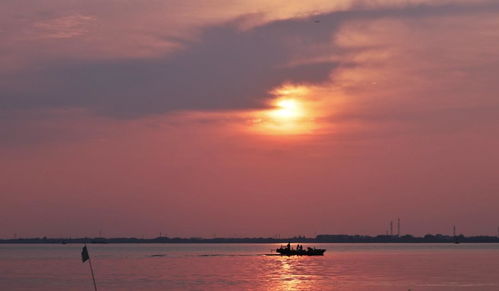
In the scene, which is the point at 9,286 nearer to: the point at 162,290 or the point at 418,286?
the point at 162,290

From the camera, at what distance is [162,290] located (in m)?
106

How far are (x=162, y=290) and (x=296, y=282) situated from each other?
1952cm

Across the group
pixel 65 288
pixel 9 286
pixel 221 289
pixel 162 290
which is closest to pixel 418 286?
pixel 221 289

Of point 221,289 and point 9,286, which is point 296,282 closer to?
point 221,289

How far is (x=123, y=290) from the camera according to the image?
108 m

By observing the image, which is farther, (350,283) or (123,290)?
(350,283)

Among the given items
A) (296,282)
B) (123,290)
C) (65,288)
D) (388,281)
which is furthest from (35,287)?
(388,281)

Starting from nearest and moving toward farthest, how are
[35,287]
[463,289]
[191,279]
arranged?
[463,289] < [35,287] < [191,279]

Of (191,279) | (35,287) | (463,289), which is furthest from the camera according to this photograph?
(191,279)

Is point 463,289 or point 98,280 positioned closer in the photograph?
point 463,289

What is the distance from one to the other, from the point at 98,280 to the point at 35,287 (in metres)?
16.0

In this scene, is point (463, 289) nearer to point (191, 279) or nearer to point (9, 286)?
point (191, 279)

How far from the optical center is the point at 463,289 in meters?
104

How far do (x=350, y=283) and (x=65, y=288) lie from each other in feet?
119
